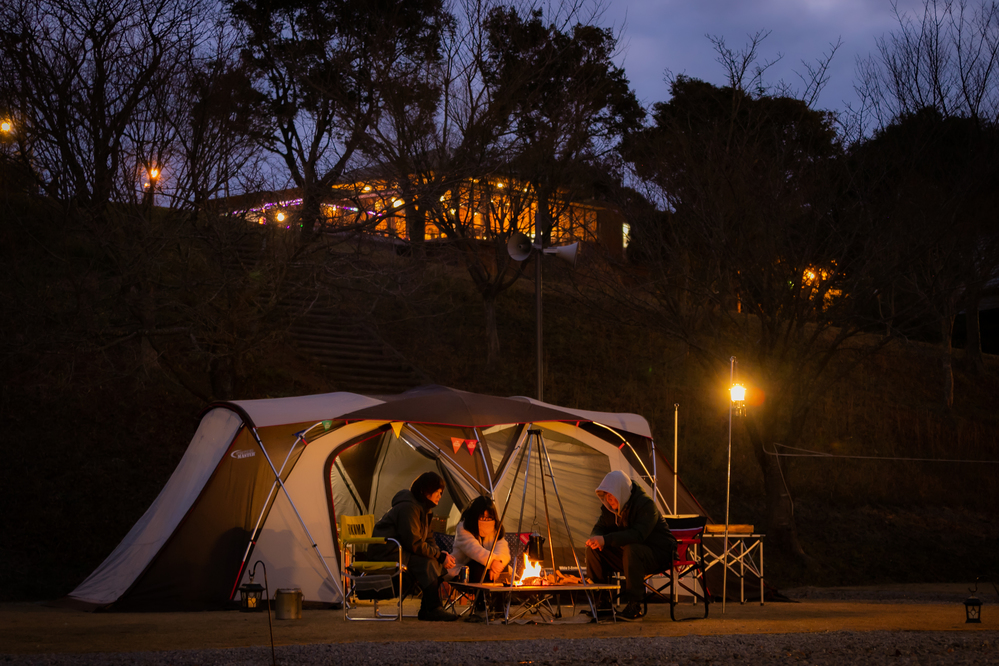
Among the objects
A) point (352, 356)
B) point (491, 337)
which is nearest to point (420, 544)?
point (352, 356)

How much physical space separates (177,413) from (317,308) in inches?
245

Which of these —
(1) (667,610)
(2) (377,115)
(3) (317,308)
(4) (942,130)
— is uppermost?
(2) (377,115)

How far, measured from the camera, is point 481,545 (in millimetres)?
7836

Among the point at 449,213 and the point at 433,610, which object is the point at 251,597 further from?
the point at 449,213

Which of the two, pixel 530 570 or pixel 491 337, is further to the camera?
pixel 491 337

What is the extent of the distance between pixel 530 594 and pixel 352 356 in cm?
1186

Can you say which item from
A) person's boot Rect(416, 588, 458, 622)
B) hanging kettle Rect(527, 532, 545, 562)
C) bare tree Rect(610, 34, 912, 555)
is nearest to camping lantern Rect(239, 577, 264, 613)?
person's boot Rect(416, 588, 458, 622)

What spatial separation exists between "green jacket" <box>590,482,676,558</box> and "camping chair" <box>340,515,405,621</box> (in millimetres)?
1801

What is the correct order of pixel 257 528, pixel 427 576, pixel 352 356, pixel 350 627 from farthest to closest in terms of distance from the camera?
pixel 352 356 < pixel 257 528 < pixel 427 576 < pixel 350 627

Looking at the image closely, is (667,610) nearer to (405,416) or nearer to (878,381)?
(405,416)

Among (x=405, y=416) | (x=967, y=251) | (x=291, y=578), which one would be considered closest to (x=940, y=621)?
(x=405, y=416)

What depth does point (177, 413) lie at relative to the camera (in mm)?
14375

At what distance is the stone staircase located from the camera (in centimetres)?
1766

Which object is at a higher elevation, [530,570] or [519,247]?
[519,247]
